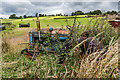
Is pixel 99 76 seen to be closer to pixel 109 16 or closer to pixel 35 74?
pixel 35 74

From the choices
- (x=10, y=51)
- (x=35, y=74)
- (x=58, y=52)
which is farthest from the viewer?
(x=10, y=51)

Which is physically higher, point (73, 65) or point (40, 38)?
point (40, 38)

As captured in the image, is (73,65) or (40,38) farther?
(40,38)

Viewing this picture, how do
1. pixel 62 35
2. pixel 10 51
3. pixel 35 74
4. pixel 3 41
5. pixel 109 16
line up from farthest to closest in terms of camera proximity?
1. pixel 3 41
2. pixel 10 51
3. pixel 62 35
4. pixel 109 16
5. pixel 35 74

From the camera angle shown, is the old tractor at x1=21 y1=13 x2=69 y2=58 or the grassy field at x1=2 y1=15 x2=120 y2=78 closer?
the grassy field at x1=2 y1=15 x2=120 y2=78

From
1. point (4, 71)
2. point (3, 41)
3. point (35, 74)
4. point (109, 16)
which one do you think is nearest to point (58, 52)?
point (35, 74)

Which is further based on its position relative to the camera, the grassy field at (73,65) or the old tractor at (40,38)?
the old tractor at (40,38)

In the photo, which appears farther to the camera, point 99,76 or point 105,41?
point 105,41

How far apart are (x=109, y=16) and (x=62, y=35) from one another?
1922mm

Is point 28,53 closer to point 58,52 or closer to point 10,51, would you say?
point 10,51

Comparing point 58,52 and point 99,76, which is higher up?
point 58,52

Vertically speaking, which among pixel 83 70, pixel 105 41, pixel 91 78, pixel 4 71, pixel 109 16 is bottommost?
pixel 4 71

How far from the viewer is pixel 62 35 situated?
4.65 meters

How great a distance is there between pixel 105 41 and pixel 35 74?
2757mm
